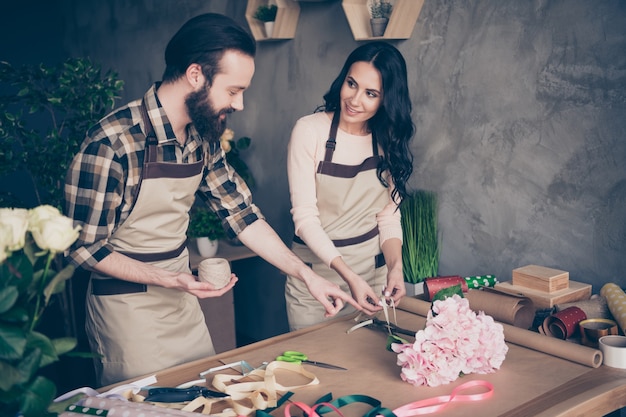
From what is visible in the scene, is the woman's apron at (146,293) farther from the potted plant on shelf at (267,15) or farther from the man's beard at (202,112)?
the potted plant on shelf at (267,15)

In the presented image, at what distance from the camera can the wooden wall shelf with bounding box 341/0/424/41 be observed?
295 cm

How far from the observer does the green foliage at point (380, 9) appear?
3037 millimetres

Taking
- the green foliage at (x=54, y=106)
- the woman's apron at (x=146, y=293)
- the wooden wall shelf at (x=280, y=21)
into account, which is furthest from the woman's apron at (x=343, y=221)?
the green foliage at (x=54, y=106)

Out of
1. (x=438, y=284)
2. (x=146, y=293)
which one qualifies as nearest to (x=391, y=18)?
(x=438, y=284)

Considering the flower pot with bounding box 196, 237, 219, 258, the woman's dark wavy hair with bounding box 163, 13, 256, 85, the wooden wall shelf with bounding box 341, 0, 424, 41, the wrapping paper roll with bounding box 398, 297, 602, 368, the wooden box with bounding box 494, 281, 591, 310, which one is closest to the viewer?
the wrapping paper roll with bounding box 398, 297, 602, 368

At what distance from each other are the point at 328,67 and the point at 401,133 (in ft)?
3.74

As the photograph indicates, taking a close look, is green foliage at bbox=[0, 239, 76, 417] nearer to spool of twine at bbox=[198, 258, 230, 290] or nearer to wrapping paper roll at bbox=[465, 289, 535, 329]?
spool of twine at bbox=[198, 258, 230, 290]

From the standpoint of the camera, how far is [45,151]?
3.42m

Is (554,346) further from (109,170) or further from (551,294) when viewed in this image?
(109,170)

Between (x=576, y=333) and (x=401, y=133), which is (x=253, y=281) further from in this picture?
(x=576, y=333)

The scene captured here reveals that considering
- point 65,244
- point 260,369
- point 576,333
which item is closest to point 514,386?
point 576,333

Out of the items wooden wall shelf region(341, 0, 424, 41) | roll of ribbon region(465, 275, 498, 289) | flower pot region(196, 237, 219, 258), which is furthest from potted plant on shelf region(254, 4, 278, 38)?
roll of ribbon region(465, 275, 498, 289)

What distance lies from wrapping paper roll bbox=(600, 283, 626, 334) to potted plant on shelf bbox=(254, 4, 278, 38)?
7.97 ft

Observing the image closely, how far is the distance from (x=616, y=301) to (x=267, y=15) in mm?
2563
